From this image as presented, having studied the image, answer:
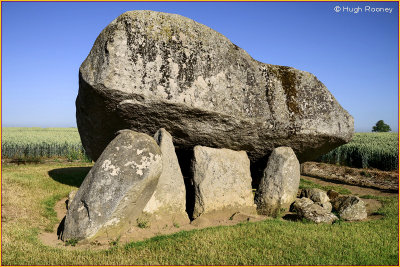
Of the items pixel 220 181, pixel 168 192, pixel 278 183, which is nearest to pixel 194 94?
pixel 168 192

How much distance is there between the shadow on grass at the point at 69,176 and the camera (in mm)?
12547

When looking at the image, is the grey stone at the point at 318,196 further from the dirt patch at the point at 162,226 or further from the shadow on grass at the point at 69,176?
the shadow on grass at the point at 69,176

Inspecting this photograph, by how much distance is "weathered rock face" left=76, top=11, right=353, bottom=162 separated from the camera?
721 cm

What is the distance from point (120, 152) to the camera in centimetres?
701

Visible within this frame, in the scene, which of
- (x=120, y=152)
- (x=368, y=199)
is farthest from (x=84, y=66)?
(x=368, y=199)

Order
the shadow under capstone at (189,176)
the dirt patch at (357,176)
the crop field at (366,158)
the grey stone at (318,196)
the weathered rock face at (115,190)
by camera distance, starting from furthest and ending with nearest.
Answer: the crop field at (366,158) < the dirt patch at (357,176) < the grey stone at (318,196) < the shadow under capstone at (189,176) < the weathered rock face at (115,190)

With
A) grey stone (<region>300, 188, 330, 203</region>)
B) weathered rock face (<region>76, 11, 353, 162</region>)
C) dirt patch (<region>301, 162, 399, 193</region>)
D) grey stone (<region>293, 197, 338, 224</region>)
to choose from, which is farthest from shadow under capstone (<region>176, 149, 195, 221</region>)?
dirt patch (<region>301, 162, 399, 193</region>)

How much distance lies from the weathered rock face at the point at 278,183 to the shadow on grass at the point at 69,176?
6418mm

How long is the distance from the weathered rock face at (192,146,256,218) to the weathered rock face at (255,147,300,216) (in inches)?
14.5

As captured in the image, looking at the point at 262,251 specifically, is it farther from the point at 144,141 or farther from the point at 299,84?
the point at 299,84

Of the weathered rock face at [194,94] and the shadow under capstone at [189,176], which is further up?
the weathered rock face at [194,94]

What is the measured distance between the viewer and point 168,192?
7770mm

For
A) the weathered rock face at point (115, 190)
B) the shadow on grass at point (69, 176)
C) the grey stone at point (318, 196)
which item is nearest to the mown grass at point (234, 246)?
the weathered rock face at point (115, 190)

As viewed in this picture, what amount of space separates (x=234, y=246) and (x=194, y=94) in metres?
3.15
